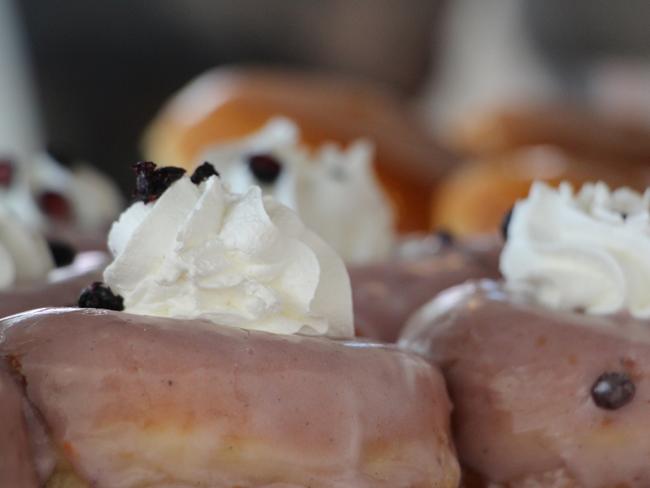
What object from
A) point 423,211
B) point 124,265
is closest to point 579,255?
point 124,265

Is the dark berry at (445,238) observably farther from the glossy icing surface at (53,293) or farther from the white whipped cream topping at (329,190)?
the glossy icing surface at (53,293)

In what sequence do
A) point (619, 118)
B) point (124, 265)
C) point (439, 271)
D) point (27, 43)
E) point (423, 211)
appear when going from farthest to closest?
point (27, 43), point (619, 118), point (423, 211), point (439, 271), point (124, 265)

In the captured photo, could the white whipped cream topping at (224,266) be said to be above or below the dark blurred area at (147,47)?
above

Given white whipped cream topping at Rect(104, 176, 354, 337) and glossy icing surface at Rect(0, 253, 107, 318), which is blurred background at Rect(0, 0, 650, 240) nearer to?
glossy icing surface at Rect(0, 253, 107, 318)

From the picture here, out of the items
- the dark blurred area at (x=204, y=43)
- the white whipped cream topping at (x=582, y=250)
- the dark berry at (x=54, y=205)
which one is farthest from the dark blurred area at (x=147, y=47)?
the white whipped cream topping at (x=582, y=250)

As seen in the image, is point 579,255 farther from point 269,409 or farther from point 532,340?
point 269,409

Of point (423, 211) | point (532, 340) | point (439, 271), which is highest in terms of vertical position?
point (532, 340)

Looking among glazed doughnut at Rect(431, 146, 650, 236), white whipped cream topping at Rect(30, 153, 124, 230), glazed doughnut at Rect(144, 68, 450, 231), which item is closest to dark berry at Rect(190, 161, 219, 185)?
white whipped cream topping at Rect(30, 153, 124, 230)
